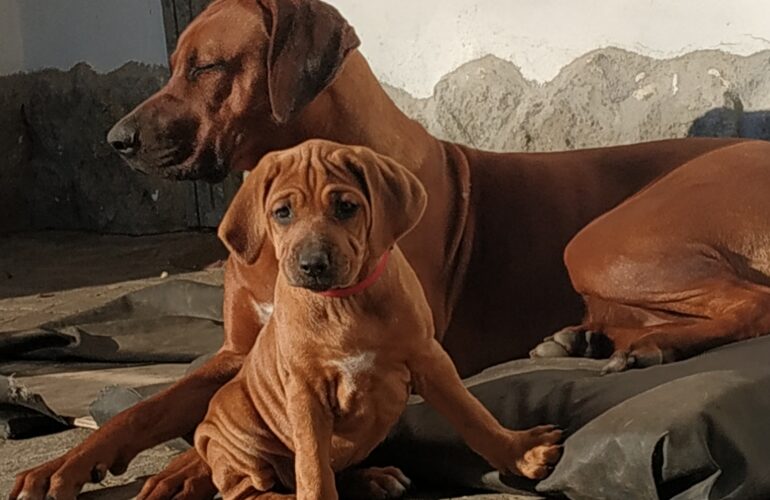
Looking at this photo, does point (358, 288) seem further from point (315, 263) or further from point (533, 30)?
point (533, 30)

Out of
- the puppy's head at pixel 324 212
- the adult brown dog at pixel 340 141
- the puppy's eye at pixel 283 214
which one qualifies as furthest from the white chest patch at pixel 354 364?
the adult brown dog at pixel 340 141

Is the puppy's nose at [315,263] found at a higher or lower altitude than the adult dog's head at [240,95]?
lower

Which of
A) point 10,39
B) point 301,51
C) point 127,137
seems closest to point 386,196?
point 301,51

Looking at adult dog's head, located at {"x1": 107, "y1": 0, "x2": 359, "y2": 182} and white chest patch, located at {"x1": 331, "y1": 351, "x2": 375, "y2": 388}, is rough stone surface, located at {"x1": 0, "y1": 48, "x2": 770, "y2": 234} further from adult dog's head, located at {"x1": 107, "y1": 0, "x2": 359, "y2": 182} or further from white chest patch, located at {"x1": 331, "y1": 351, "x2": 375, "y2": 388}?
white chest patch, located at {"x1": 331, "y1": 351, "x2": 375, "y2": 388}

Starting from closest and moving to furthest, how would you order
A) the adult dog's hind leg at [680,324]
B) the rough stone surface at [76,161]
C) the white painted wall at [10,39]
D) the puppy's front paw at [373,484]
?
the puppy's front paw at [373,484], the adult dog's hind leg at [680,324], the rough stone surface at [76,161], the white painted wall at [10,39]

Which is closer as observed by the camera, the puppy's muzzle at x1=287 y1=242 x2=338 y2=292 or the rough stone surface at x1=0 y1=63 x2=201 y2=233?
the puppy's muzzle at x1=287 y1=242 x2=338 y2=292

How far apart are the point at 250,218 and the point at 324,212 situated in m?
0.16

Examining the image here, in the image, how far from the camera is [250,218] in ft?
6.38

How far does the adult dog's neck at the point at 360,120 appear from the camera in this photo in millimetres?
2520

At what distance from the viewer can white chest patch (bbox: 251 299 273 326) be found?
2.48m

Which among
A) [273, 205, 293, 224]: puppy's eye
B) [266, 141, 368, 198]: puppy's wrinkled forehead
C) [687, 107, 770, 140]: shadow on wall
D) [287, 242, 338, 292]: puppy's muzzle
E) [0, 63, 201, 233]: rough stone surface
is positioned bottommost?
[0, 63, 201, 233]: rough stone surface

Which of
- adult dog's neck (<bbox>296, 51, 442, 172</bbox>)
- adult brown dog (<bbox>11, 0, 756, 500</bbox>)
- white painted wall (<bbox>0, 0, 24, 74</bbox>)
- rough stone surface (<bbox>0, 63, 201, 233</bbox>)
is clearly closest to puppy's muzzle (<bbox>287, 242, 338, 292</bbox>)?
adult brown dog (<bbox>11, 0, 756, 500</bbox>)

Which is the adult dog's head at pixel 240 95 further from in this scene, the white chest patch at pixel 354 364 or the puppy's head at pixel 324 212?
the white chest patch at pixel 354 364

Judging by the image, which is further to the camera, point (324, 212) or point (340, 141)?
point (340, 141)
